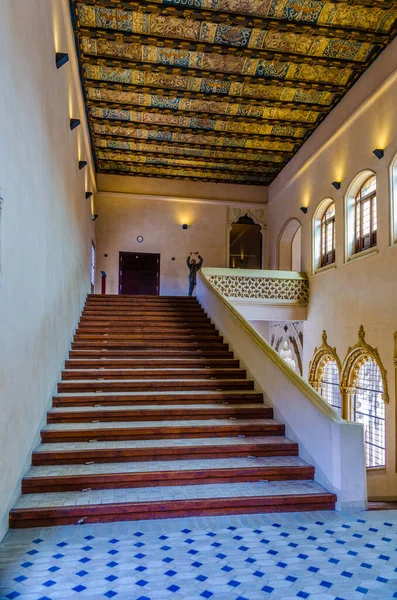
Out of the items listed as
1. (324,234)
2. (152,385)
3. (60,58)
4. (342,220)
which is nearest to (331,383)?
(324,234)

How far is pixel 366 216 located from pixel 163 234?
7692 millimetres

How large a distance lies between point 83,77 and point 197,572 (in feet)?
32.2

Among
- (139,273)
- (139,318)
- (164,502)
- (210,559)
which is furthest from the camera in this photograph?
(139,273)

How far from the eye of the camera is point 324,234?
39.9 feet

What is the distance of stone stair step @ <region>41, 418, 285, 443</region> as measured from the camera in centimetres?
551

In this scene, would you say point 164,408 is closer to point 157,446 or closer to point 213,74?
point 157,446

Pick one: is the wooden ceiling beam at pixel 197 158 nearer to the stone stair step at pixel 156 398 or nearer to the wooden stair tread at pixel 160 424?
the stone stair step at pixel 156 398

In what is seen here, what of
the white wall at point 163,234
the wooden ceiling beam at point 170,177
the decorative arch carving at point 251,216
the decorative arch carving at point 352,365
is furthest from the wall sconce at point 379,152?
the white wall at point 163,234

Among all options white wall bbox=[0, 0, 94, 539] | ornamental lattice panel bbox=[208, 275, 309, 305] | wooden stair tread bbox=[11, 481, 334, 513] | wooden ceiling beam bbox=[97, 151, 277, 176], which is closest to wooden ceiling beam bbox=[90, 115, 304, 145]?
wooden ceiling beam bbox=[97, 151, 277, 176]

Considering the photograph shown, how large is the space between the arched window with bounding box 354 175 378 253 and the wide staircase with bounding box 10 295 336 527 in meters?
4.01

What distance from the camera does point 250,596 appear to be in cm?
304

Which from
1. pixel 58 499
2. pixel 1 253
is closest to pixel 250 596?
pixel 58 499

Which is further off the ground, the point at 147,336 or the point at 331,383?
the point at 147,336

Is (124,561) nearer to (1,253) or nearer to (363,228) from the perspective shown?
(1,253)
